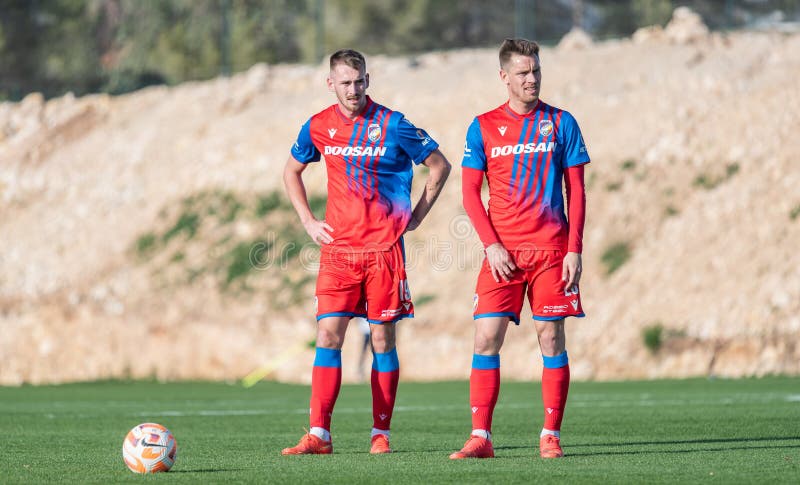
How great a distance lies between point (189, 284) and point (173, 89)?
1118 centimetres

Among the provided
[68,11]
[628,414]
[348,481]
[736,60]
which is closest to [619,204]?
[736,60]

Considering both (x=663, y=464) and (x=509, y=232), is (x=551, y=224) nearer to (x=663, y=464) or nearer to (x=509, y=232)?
(x=509, y=232)

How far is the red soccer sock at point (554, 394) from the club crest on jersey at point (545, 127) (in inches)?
57.9

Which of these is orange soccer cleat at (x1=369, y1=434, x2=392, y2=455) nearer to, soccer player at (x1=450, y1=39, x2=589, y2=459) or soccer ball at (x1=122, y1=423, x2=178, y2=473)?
soccer player at (x1=450, y1=39, x2=589, y2=459)

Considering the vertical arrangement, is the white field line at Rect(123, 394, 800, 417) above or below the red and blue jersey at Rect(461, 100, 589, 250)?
below

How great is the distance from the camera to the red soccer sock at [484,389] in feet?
25.5

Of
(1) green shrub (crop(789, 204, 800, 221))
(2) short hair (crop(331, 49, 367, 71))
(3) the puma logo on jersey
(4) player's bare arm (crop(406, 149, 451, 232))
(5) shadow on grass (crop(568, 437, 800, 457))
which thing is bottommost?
Answer: (5) shadow on grass (crop(568, 437, 800, 457))

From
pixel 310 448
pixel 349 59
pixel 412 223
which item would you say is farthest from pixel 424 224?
pixel 310 448

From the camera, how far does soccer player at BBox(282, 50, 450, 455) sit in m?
8.17

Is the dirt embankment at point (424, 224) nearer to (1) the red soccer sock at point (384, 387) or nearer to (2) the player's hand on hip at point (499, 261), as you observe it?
(1) the red soccer sock at point (384, 387)

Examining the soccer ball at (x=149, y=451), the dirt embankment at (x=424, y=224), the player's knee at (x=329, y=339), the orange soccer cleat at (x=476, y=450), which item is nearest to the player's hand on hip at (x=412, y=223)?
the player's knee at (x=329, y=339)

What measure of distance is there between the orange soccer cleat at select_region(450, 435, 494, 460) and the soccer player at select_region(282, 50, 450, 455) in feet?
2.23

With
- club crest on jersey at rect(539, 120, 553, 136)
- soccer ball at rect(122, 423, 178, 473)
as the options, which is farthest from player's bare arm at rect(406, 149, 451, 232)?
soccer ball at rect(122, 423, 178, 473)

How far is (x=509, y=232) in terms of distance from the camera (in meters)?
7.91
